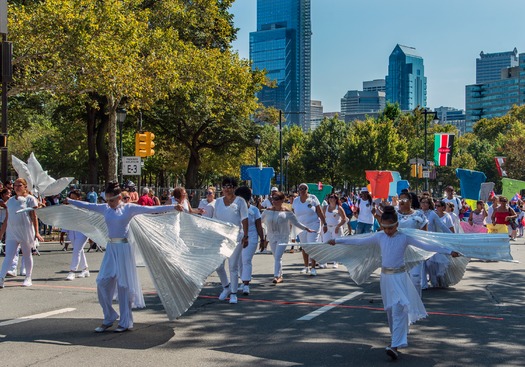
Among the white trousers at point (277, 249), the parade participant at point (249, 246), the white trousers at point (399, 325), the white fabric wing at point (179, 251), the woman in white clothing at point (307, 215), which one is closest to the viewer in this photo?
the white trousers at point (399, 325)

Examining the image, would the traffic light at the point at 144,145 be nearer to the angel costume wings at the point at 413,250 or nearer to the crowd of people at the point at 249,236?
the crowd of people at the point at 249,236

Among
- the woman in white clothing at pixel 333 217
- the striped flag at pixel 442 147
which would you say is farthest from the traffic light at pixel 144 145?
the striped flag at pixel 442 147

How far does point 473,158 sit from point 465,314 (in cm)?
8998

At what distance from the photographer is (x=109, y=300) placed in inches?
318

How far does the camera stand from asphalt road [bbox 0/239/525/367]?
6879 mm

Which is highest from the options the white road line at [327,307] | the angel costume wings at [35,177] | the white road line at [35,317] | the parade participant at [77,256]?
the angel costume wings at [35,177]

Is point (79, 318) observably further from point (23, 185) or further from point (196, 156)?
point (196, 156)

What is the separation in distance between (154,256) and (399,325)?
3.09 meters

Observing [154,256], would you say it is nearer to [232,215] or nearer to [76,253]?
[232,215]

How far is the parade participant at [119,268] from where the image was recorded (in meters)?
8.02

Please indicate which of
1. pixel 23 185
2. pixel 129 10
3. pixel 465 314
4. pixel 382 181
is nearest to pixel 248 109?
pixel 129 10

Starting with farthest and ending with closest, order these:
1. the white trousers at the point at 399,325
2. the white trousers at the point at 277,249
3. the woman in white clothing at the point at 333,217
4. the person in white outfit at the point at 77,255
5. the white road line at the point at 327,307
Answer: the woman in white clothing at the point at 333,217, the person in white outfit at the point at 77,255, the white trousers at the point at 277,249, the white road line at the point at 327,307, the white trousers at the point at 399,325

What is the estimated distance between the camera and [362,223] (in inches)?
672

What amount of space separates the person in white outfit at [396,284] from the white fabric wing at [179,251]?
87.0 inches
